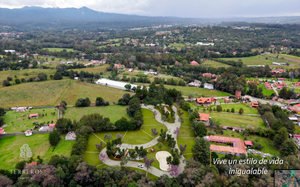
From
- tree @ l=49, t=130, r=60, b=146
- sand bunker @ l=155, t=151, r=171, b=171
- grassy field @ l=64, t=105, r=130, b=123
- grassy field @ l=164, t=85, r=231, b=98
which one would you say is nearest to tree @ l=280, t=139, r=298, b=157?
sand bunker @ l=155, t=151, r=171, b=171

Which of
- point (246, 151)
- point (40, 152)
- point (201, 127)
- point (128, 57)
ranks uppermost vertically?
point (128, 57)

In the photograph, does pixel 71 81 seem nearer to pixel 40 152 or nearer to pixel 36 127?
pixel 36 127

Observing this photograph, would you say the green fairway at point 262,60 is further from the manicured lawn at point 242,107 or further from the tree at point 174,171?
the tree at point 174,171

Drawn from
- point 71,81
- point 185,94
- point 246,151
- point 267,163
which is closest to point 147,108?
point 185,94

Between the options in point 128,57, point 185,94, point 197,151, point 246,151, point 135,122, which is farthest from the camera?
point 128,57

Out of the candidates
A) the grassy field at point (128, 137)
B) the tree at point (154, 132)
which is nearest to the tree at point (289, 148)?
the grassy field at point (128, 137)

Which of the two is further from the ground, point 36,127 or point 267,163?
point 267,163

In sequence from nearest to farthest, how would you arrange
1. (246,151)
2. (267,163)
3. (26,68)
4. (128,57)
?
(267,163) < (246,151) < (26,68) < (128,57)
